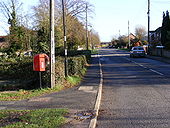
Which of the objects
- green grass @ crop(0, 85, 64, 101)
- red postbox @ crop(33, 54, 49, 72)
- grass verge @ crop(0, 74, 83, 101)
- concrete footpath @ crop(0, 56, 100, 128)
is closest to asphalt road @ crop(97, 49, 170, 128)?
concrete footpath @ crop(0, 56, 100, 128)

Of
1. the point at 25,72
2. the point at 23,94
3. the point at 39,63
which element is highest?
the point at 39,63

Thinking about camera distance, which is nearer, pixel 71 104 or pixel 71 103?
pixel 71 104

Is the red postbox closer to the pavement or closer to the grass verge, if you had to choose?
the grass verge

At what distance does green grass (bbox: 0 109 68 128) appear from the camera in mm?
5281

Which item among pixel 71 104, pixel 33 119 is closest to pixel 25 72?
pixel 71 104

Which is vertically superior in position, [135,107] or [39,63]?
[39,63]

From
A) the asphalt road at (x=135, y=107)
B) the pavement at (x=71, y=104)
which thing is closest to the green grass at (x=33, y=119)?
the pavement at (x=71, y=104)

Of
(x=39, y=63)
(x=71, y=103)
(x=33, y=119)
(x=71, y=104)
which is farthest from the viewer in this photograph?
(x=39, y=63)

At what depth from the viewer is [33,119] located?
18.7 ft

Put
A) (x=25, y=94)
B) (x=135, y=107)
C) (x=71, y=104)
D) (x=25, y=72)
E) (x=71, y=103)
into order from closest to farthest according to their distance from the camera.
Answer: (x=135, y=107) → (x=71, y=104) → (x=71, y=103) → (x=25, y=94) → (x=25, y=72)

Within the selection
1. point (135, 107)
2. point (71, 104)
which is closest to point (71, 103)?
point (71, 104)

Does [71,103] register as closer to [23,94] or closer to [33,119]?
[33,119]

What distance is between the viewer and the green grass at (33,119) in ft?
17.3

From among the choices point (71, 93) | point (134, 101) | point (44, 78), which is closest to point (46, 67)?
point (44, 78)
